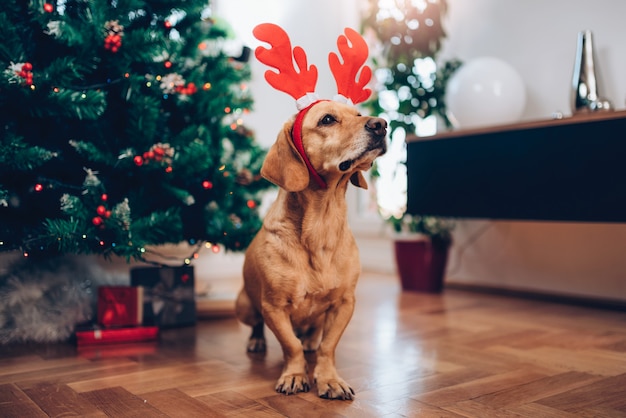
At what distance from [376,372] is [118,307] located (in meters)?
1.00

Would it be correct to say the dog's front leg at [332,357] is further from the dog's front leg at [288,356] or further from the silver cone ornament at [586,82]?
the silver cone ornament at [586,82]

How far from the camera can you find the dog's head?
147cm

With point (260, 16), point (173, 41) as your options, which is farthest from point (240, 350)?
point (260, 16)

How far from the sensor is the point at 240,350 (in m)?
2.04

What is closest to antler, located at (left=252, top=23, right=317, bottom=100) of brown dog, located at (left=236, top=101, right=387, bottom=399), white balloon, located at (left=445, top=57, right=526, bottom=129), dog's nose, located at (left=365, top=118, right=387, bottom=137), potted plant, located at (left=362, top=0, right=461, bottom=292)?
brown dog, located at (left=236, top=101, right=387, bottom=399)

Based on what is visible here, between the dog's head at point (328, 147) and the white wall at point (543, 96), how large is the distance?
1.72 meters

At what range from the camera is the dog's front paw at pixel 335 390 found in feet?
4.90

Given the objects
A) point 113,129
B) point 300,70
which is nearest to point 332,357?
point 300,70

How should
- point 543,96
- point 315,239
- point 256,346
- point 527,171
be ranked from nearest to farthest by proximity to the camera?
point 315,239, point 256,346, point 527,171, point 543,96

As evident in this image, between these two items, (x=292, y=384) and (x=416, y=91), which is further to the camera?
(x=416, y=91)

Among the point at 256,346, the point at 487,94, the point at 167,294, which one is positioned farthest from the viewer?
the point at 487,94

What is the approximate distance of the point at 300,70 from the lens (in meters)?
1.64

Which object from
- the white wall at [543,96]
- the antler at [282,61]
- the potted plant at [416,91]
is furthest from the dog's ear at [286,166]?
the white wall at [543,96]

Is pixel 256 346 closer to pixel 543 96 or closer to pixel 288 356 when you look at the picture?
pixel 288 356
